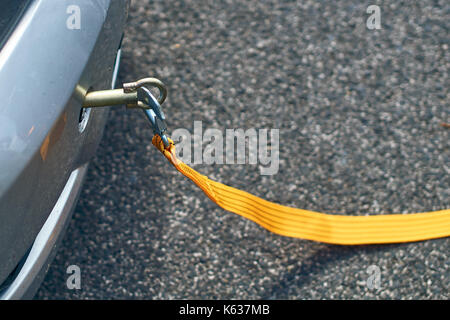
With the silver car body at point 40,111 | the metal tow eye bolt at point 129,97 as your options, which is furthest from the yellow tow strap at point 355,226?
the silver car body at point 40,111

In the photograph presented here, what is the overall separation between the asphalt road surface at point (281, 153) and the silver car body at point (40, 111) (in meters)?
0.61

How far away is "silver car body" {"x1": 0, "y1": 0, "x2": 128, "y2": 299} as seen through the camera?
1.16 m

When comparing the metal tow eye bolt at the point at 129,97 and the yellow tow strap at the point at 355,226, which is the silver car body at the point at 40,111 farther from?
the yellow tow strap at the point at 355,226

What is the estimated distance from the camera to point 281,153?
87.4 inches

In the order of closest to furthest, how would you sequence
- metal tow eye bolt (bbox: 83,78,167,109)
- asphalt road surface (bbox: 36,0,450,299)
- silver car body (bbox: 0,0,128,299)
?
silver car body (bbox: 0,0,128,299) < metal tow eye bolt (bbox: 83,78,167,109) < asphalt road surface (bbox: 36,0,450,299)

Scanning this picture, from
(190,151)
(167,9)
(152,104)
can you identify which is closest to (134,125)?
(190,151)

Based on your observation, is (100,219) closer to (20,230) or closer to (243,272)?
(243,272)

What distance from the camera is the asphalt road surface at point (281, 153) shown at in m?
2.01

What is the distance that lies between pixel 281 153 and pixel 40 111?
1.24 metres

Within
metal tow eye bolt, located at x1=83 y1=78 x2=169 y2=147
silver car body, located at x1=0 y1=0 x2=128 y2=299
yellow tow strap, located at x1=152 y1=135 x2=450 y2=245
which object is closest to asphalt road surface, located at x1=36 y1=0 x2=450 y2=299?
yellow tow strap, located at x1=152 y1=135 x2=450 y2=245

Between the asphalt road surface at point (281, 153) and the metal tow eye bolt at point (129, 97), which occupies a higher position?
the metal tow eye bolt at point (129, 97)

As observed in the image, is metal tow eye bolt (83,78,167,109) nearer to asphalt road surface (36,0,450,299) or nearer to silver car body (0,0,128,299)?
silver car body (0,0,128,299)

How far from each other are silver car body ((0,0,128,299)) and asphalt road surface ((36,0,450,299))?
2.00ft
